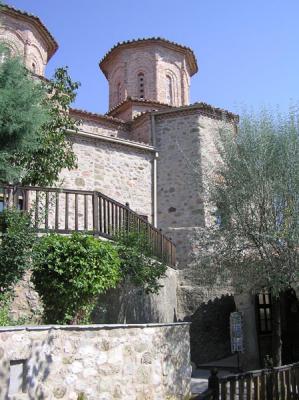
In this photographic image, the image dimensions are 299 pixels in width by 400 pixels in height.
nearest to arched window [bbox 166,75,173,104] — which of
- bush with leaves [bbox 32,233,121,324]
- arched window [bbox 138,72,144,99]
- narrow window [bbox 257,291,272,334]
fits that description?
arched window [bbox 138,72,144,99]

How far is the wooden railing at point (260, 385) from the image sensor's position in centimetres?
524

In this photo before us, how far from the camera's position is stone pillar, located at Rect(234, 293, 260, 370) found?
1030 centimetres

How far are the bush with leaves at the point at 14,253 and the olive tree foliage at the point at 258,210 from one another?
3632 mm

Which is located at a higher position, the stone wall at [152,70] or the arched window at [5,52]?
the stone wall at [152,70]

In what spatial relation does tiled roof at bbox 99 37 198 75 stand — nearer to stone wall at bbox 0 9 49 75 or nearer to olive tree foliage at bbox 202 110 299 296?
stone wall at bbox 0 9 49 75

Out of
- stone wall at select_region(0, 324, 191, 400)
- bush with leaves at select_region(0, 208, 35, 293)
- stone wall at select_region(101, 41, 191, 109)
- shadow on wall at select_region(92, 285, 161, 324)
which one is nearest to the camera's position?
stone wall at select_region(0, 324, 191, 400)

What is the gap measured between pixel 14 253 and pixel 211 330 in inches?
275

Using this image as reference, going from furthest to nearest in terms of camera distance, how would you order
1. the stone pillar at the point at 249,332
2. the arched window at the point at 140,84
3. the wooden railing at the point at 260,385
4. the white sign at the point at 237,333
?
the arched window at the point at 140,84 < the stone pillar at the point at 249,332 < the white sign at the point at 237,333 < the wooden railing at the point at 260,385

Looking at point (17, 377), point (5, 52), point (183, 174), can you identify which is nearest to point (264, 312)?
point (183, 174)

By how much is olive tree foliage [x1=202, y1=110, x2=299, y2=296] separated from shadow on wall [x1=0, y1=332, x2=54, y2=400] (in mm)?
4176

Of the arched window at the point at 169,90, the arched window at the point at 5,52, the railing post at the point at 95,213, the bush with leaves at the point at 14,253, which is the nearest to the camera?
the bush with leaves at the point at 14,253

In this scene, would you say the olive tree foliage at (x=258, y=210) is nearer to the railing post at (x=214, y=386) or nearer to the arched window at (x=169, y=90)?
the railing post at (x=214, y=386)

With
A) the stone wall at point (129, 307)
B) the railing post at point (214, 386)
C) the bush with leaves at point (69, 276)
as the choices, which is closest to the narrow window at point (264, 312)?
the stone wall at point (129, 307)

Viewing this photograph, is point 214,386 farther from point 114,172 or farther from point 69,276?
point 114,172
